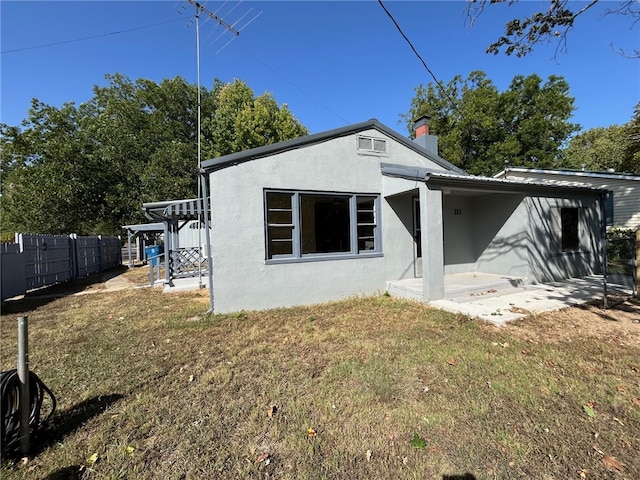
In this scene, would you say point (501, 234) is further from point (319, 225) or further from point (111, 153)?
point (111, 153)

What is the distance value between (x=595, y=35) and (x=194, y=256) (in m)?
14.0

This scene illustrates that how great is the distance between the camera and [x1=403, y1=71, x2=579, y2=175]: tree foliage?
906 inches

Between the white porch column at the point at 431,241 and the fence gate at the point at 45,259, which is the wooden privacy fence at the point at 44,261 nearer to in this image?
the fence gate at the point at 45,259

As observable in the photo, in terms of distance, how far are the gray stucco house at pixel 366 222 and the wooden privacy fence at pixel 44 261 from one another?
6.79 metres

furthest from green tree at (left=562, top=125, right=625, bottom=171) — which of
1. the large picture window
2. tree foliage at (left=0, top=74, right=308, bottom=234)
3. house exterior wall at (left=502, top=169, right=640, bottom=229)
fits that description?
tree foliage at (left=0, top=74, right=308, bottom=234)

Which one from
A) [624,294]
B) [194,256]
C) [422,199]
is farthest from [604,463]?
[194,256]

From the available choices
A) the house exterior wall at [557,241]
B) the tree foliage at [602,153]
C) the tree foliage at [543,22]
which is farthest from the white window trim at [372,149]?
the tree foliage at [602,153]

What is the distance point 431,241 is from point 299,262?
3116 millimetres

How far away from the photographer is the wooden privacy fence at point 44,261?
27.9 ft

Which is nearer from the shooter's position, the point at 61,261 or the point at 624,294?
the point at 624,294

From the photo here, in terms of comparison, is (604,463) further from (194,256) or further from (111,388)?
(194,256)

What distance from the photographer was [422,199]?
6.43m

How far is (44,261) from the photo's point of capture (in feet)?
33.4

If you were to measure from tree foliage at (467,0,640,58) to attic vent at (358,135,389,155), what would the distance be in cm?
298
